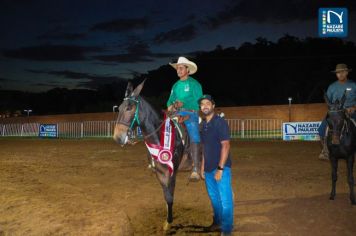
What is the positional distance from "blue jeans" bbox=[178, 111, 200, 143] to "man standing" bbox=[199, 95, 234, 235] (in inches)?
29.9

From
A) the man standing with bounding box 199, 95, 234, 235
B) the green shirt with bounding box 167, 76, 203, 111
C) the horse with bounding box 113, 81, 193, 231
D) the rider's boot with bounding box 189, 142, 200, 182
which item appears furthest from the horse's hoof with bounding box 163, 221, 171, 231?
the green shirt with bounding box 167, 76, 203, 111

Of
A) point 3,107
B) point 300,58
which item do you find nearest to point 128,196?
point 300,58

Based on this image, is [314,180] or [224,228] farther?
[314,180]

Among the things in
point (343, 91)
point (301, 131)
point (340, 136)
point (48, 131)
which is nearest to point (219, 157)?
point (340, 136)

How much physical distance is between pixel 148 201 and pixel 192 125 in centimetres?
294

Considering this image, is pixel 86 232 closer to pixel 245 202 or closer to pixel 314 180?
pixel 245 202

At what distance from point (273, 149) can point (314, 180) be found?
9.21m

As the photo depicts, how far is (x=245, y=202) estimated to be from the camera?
880 cm

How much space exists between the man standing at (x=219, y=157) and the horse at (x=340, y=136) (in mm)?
3733

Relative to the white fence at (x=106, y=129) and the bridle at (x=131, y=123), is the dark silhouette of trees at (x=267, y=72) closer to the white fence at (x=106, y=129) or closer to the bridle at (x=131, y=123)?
the white fence at (x=106, y=129)

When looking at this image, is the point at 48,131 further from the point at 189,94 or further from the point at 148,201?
the point at 189,94

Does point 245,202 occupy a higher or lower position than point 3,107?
lower

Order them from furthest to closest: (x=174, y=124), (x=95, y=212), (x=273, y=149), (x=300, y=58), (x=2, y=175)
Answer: (x=300, y=58)
(x=273, y=149)
(x=2, y=175)
(x=95, y=212)
(x=174, y=124)

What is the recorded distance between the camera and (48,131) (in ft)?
109
